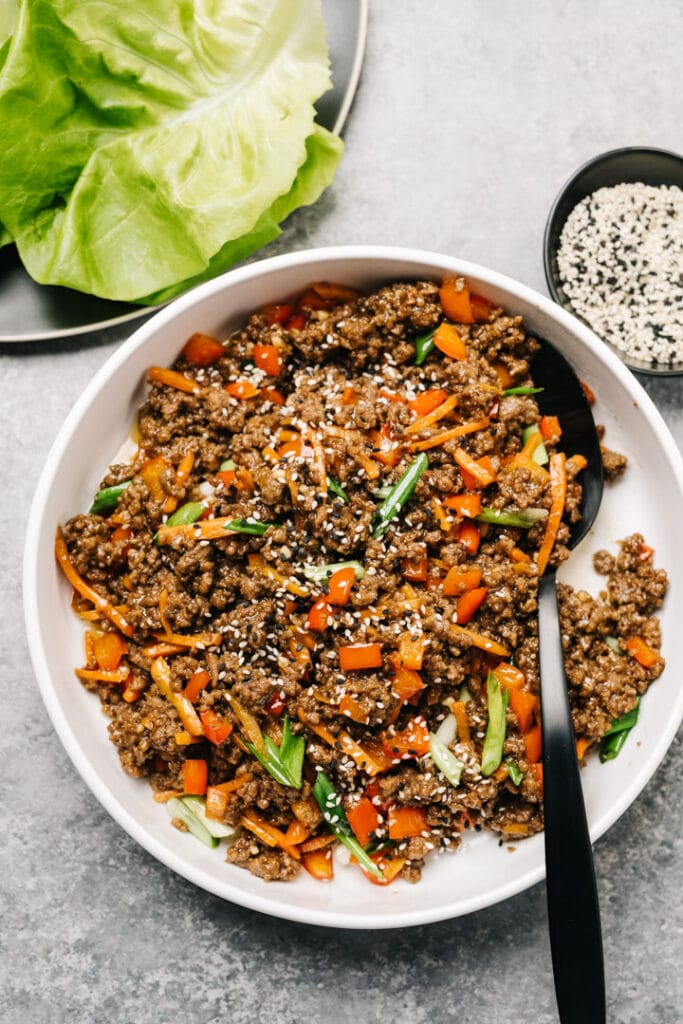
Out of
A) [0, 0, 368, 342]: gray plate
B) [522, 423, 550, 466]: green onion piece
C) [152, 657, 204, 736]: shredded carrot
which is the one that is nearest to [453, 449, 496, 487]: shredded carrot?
[522, 423, 550, 466]: green onion piece

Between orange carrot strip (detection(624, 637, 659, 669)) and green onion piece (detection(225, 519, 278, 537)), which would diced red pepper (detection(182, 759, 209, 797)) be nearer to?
green onion piece (detection(225, 519, 278, 537))

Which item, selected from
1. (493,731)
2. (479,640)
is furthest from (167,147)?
(493,731)

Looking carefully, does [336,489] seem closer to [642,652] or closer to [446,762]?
[446,762]

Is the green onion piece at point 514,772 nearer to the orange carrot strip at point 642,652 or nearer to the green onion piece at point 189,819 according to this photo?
the orange carrot strip at point 642,652

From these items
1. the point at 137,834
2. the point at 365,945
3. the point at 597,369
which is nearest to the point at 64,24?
the point at 597,369

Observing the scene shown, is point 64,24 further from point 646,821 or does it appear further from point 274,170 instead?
point 646,821

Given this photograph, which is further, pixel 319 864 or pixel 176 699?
pixel 319 864
